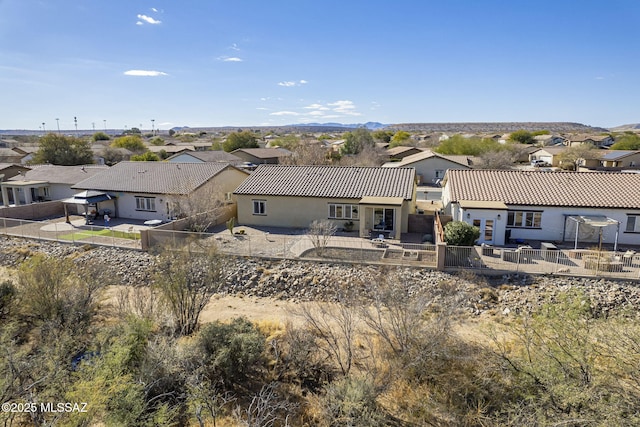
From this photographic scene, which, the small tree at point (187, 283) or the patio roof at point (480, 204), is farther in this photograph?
the patio roof at point (480, 204)

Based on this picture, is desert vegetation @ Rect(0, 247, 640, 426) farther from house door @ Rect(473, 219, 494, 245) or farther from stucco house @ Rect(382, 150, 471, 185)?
stucco house @ Rect(382, 150, 471, 185)

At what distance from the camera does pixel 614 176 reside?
2664 centimetres

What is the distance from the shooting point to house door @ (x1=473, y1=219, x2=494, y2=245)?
937 inches

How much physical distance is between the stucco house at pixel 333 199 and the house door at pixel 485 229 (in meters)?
4.66

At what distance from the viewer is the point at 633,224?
23.6m

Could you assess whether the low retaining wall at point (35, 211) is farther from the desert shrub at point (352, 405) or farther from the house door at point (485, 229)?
the house door at point (485, 229)

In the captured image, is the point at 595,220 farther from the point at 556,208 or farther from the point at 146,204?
the point at 146,204

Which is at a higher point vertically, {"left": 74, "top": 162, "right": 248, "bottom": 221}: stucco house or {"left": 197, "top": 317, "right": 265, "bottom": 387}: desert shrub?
{"left": 74, "top": 162, "right": 248, "bottom": 221}: stucco house

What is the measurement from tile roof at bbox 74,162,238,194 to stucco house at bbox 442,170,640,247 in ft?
63.5

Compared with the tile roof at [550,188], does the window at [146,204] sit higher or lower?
lower

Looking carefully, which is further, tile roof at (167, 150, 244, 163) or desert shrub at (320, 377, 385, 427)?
tile roof at (167, 150, 244, 163)

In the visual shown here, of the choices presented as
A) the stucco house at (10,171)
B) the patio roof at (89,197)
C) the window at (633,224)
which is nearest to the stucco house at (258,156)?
the stucco house at (10,171)

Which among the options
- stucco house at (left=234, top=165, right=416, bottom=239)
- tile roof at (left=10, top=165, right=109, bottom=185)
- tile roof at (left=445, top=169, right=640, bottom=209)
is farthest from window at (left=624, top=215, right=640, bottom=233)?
tile roof at (left=10, top=165, right=109, bottom=185)

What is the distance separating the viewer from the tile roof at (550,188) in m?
24.3
